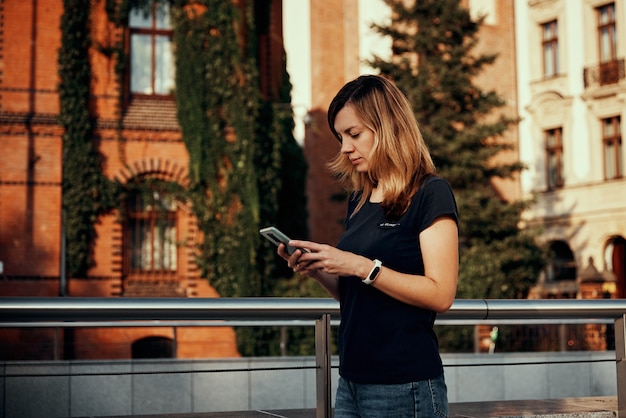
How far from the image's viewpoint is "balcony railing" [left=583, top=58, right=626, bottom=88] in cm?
3511

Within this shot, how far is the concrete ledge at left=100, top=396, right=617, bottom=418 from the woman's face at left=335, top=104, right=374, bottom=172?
6.63 feet

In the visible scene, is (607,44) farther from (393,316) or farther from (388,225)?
(393,316)

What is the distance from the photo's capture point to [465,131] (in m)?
25.8

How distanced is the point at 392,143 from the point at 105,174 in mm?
20235

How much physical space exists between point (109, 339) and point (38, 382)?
9.53 meters

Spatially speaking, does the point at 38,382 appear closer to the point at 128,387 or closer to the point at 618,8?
the point at 128,387

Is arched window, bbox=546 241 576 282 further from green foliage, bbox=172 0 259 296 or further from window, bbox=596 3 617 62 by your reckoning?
Result: green foliage, bbox=172 0 259 296

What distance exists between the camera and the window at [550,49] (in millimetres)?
38531

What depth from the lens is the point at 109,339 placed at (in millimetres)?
22094

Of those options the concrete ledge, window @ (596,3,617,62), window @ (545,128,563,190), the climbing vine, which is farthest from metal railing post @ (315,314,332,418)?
window @ (545,128,563,190)

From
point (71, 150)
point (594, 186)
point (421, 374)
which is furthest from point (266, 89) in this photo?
point (421, 374)

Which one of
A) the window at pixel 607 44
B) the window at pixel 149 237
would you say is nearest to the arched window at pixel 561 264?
the window at pixel 607 44

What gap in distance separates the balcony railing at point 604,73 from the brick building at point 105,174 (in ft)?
60.9

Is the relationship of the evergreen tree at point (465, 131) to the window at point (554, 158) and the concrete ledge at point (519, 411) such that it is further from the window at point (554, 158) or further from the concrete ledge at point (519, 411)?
the concrete ledge at point (519, 411)
